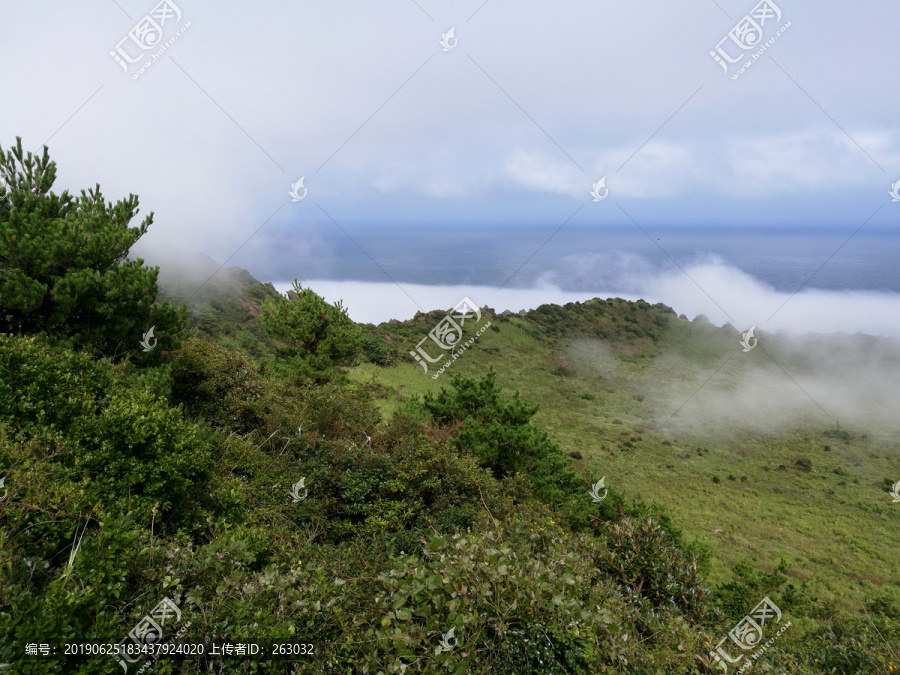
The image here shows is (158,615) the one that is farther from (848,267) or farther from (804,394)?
(848,267)

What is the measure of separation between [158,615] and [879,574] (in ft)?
92.6

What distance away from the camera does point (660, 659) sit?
417 cm

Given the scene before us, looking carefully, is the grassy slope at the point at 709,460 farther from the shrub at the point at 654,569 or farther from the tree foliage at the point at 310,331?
the tree foliage at the point at 310,331

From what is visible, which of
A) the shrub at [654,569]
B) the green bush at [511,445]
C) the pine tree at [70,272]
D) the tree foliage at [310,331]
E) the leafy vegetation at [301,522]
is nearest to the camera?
the leafy vegetation at [301,522]

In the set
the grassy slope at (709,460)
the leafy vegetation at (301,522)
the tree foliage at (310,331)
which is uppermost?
the grassy slope at (709,460)

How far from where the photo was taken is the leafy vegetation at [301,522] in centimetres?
359

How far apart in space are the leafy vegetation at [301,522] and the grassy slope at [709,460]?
949 millimetres

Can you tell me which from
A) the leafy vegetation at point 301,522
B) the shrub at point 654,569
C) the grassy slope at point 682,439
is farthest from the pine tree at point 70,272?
the grassy slope at point 682,439

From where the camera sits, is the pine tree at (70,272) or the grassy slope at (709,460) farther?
the grassy slope at (709,460)

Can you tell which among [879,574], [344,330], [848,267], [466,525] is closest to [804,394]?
[879,574]

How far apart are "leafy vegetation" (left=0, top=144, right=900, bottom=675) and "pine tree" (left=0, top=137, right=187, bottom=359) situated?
6cm

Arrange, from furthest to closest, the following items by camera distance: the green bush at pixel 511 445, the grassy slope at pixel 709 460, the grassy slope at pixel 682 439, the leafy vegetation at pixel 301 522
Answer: the grassy slope at pixel 682 439
the grassy slope at pixel 709 460
the green bush at pixel 511 445
the leafy vegetation at pixel 301 522

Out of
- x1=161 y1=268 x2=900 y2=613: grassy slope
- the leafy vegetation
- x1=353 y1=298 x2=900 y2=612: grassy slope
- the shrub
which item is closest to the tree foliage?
the leafy vegetation

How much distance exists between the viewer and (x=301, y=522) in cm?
754
